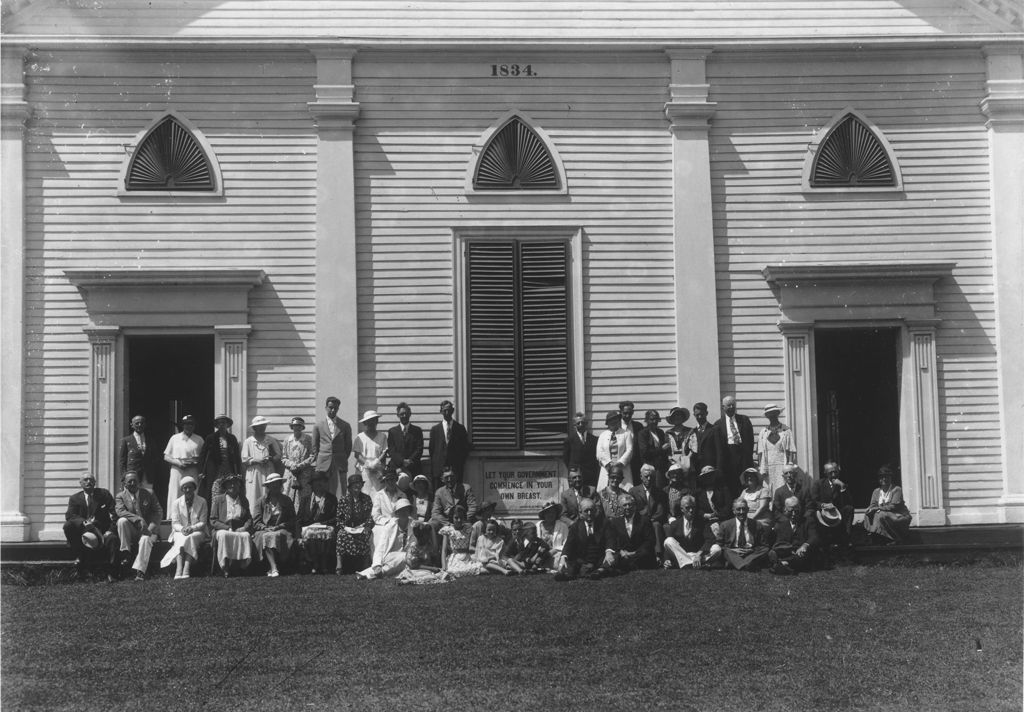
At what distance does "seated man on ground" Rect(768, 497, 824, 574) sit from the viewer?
1519 centimetres

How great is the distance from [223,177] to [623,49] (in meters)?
6.37

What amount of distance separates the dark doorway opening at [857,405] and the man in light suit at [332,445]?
24.7 ft

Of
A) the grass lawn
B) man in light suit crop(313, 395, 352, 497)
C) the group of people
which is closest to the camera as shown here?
the grass lawn

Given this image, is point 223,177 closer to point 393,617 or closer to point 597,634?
point 393,617

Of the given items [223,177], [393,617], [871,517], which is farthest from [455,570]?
[223,177]

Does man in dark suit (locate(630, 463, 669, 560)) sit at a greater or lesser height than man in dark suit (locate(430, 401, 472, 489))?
lesser

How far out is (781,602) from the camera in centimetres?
1346

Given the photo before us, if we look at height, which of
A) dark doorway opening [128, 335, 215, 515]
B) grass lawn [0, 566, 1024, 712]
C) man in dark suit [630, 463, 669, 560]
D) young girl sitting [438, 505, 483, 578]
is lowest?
grass lawn [0, 566, 1024, 712]

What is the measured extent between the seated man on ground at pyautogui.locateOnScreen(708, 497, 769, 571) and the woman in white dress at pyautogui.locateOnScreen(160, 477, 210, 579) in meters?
6.50

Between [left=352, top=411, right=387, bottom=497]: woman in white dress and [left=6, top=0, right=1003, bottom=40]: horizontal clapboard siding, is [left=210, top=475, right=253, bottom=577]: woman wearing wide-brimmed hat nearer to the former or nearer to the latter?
[left=352, top=411, right=387, bottom=497]: woman in white dress

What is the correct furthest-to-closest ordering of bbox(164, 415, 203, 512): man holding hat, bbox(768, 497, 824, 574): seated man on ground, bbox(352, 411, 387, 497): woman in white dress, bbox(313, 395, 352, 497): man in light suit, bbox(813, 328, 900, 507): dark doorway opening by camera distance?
bbox(813, 328, 900, 507): dark doorway opening < bbox(313, 395, 352, 497): man in light suit < bbox(352, 411, 387, 497): woman in white dress < bbox(164, 415, 203, 512): man holding hat < bbox(768, 497, 824, 574): seated man on ground

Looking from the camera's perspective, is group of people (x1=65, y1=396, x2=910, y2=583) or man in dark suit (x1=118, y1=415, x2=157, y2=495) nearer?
group of people (x1=65, y1=396, x2=910, y2=583)

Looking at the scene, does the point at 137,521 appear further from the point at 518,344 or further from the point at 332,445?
the point at 518,344

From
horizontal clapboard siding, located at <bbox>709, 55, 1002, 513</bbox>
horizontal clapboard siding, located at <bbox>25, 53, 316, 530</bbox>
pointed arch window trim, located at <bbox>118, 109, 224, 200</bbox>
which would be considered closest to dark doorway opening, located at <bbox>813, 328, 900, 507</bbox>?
horizontal clapboard siding, located at <bbox>709, 55, 1002, 513</bbox>
